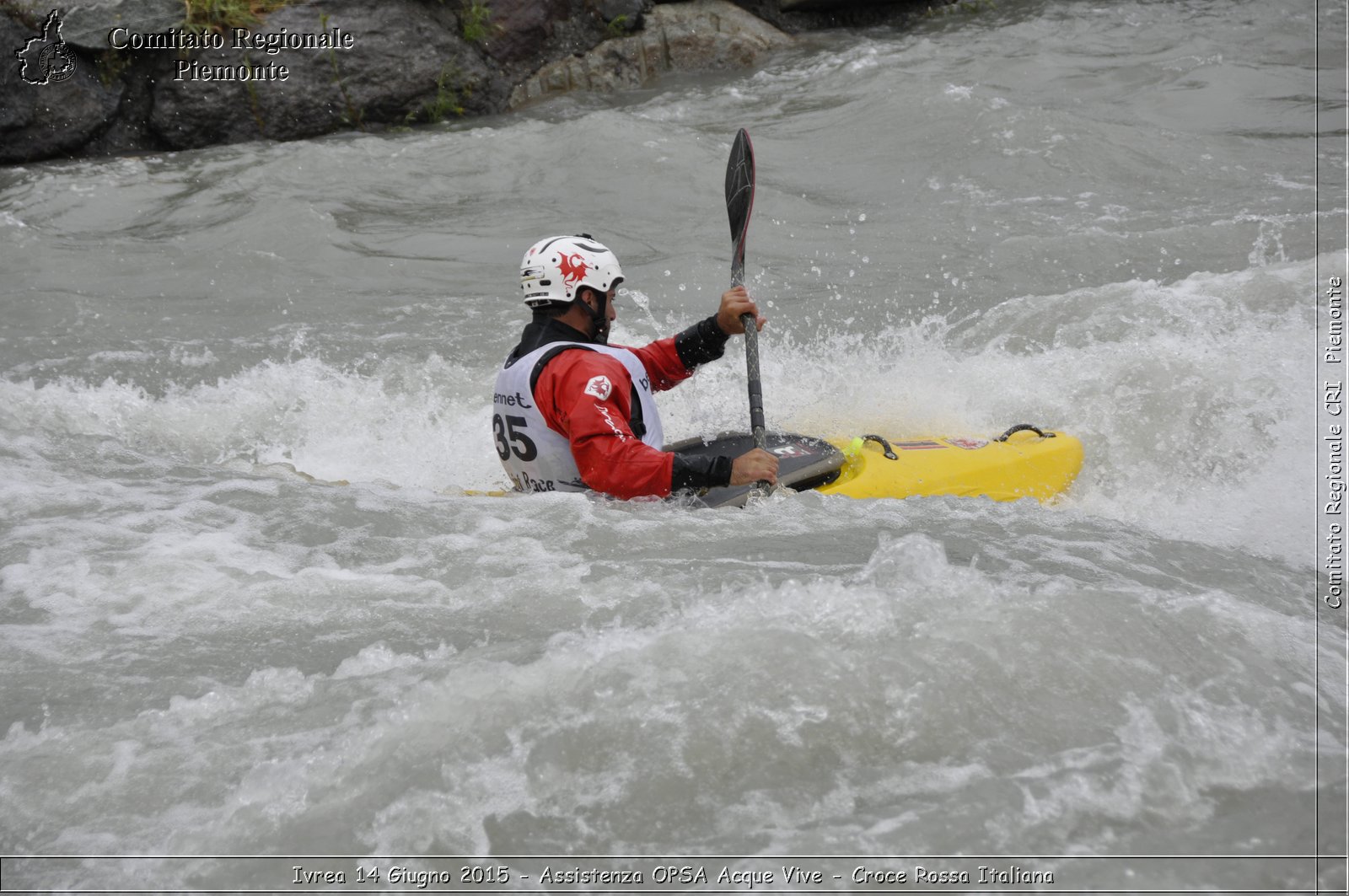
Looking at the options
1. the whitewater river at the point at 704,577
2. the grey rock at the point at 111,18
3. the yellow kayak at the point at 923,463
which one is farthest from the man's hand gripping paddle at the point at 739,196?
the grey rock at the point at 111,18

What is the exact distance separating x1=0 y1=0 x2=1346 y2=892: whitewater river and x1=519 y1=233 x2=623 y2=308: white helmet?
752mm

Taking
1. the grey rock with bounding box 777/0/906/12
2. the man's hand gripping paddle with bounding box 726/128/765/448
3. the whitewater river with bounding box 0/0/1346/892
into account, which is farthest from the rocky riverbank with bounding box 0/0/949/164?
the man's hand gripping paddle with bounding box 726/128/765/448

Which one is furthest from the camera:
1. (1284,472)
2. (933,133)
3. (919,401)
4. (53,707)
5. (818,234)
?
(933,133)

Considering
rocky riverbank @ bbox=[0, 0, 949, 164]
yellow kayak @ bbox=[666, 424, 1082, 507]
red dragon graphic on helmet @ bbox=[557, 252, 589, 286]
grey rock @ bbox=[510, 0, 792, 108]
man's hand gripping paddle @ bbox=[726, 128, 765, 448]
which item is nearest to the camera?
red dragon graphic on helmet @ bbox=[557, 252, 589, 286]

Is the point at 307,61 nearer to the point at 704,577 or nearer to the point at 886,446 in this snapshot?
the point at 886,446

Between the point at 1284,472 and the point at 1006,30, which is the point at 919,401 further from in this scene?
the point at 1006,30

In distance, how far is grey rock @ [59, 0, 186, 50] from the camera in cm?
1070

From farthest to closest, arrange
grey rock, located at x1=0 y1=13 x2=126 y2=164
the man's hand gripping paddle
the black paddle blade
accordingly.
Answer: grey rock, located at x1=0 y1=13 x2=126 y2=164 < the black paddle blade < the man's hand gripping paddle

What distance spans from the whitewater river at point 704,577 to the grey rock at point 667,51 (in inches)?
167

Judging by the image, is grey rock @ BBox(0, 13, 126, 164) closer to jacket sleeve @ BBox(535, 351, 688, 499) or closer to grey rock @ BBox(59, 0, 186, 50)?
grey rock @ BBox(59, 0, 186, 50)

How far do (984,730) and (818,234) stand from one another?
20.0 feet

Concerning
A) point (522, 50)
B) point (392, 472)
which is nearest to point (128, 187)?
point (522, 50)

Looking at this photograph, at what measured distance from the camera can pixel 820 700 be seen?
8.47 feet

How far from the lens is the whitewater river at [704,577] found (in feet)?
7.54
